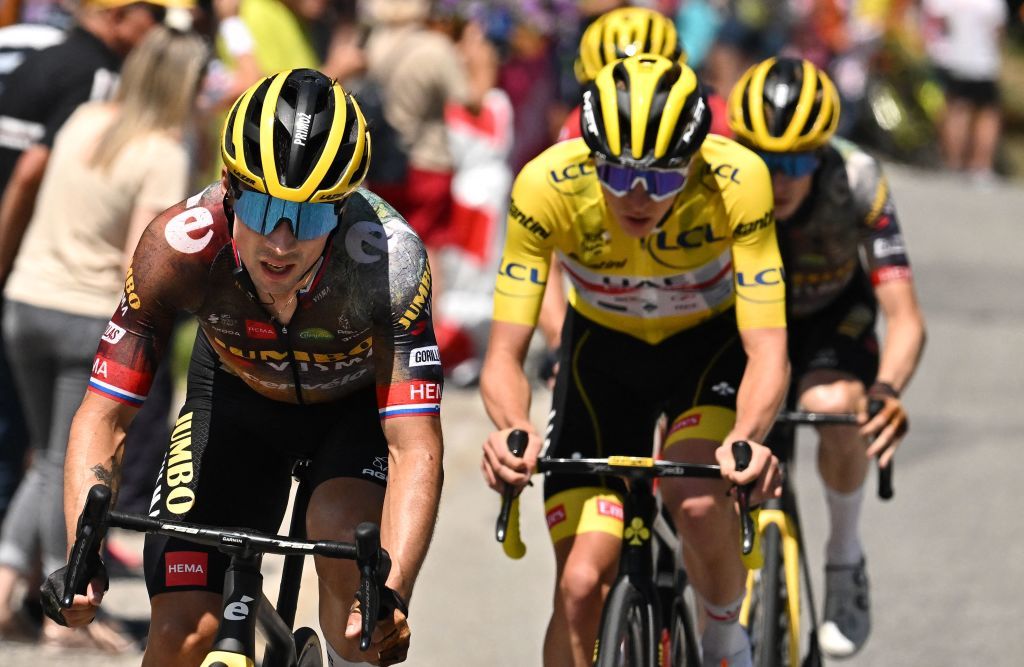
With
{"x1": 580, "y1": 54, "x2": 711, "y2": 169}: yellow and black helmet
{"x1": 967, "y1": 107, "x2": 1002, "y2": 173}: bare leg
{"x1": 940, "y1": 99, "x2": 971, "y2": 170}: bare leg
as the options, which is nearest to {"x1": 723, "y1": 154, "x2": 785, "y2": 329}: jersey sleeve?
{"x1": 580, "y1": 54, "x2": 711, "y2": 169}: yellow and black helmet

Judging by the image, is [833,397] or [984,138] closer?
[833,397]

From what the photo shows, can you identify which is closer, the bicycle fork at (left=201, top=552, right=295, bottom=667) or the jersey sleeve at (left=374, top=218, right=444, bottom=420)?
the bicycle fork at (left=201, top=552, right=295, bottom=667)

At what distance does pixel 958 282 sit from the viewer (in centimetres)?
1522

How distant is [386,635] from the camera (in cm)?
360

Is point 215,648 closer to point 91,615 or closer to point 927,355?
point 91,615

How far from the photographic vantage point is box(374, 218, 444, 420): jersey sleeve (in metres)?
3.99

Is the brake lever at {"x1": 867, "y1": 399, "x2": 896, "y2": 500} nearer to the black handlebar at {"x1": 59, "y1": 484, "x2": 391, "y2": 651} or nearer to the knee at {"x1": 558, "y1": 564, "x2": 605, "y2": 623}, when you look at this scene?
the knee at {"x1": 558, "y1": 564, "x2": 605, "y2": 623}

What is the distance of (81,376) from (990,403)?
24.2 feet

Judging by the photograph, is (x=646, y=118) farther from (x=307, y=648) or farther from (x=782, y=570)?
(x=782, y=570)

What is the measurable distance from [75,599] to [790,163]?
2996 mm

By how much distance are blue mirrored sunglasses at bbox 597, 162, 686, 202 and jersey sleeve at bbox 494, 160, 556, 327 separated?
0.28 meters

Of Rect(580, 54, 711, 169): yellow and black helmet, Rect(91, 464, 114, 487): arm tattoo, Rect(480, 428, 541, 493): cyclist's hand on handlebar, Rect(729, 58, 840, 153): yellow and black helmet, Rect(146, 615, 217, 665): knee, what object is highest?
Rect(729, 58, 840, 153): yellow and black helmet

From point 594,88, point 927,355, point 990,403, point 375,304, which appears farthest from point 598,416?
point 927,355

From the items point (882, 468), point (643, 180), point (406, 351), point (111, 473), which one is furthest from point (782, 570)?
point (111, 473)
